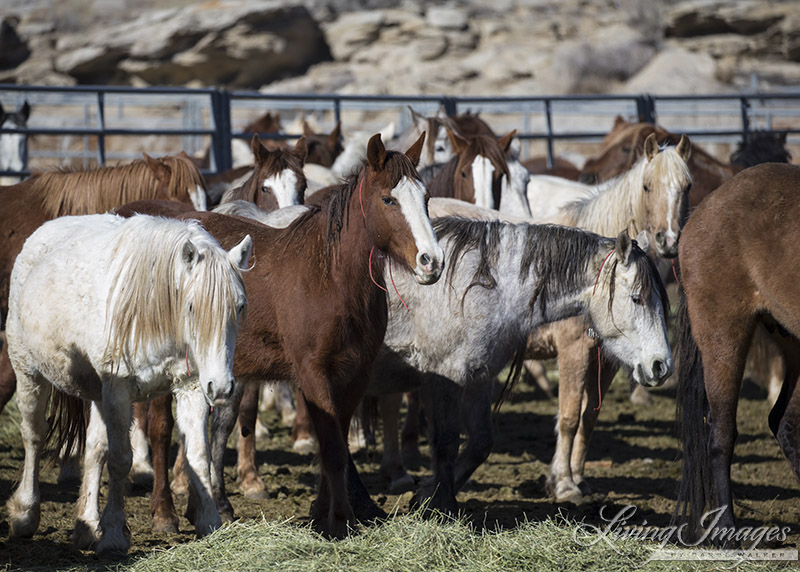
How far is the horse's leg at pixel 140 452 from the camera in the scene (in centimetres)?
589

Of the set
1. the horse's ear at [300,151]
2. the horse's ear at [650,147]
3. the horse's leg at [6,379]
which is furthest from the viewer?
the horse's ear at [300,151]

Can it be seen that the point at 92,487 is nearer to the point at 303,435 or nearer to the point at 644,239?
the point at 303,435

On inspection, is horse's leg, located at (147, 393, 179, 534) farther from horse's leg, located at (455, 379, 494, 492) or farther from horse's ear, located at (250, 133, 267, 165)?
horse's ear, located at (250, 133, 267, 165)

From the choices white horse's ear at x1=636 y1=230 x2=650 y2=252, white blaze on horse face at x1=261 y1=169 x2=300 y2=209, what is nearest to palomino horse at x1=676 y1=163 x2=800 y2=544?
white horse's ear at x1=636 y1=230 x2=650 y2=252

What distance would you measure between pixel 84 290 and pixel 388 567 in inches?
74.3

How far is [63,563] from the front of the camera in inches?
164

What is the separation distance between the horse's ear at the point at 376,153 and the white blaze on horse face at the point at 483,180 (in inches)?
119

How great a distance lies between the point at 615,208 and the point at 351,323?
9.34 feet

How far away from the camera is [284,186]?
670 centimetres

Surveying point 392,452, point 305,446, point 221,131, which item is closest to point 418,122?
point 221,131

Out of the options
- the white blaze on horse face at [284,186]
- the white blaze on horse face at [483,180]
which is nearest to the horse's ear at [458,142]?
the white blaze on horse face at [483,180]

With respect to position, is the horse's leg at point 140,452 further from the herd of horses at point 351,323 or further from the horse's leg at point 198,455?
the horse's leg at point 198,455

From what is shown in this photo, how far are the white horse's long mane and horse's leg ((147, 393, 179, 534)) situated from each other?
3.34 metres

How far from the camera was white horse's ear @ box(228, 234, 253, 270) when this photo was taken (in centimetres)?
401
